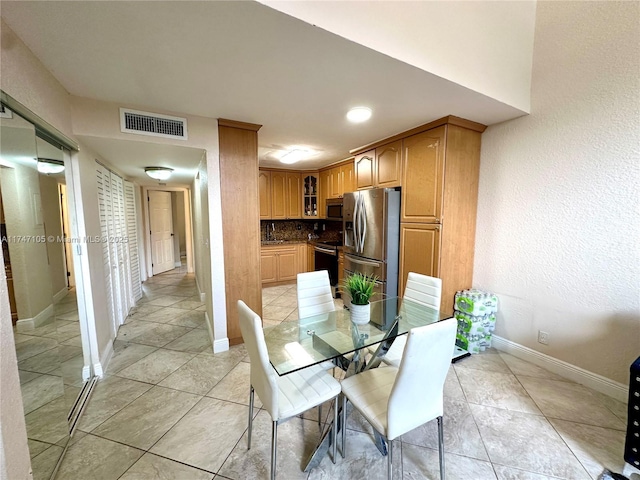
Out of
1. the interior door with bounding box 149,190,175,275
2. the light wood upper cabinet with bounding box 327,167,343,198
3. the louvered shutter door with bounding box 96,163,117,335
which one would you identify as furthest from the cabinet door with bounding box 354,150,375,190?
the interior door with bounding box 149,190,175,275

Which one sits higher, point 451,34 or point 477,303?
point 451,34

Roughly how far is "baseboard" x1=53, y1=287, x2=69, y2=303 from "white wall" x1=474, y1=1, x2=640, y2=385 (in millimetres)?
3807

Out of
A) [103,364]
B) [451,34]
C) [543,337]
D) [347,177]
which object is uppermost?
[451,34]

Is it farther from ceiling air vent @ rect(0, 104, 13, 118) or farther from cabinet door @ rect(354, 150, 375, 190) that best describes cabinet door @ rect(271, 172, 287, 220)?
ceiling air vent @ rect(0, 104, 13, 118)

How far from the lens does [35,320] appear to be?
150 cm

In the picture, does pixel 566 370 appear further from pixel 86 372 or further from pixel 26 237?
pixel 86 372

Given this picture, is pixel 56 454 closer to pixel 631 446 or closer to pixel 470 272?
pixel 631 446

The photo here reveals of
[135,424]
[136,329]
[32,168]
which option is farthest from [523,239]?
[136,329]

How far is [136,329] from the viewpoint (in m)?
3.24

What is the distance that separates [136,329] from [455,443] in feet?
11.5

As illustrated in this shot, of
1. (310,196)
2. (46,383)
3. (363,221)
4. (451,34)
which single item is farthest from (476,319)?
(310,196)

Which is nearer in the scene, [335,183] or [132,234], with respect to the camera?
[132,234]

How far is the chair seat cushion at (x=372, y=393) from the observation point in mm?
1300

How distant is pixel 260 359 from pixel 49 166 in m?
1.92
